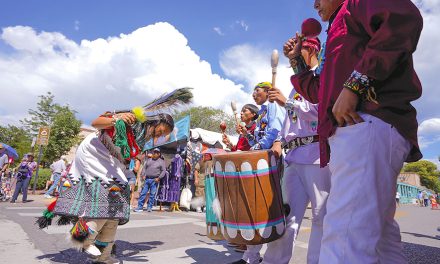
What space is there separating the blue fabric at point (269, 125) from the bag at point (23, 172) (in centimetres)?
1032

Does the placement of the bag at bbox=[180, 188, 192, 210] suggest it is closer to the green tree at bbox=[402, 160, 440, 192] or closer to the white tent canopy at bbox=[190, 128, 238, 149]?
the white tent canopy at bbox=[190, 128, 238, 149]

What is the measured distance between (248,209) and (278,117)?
1.23 metres

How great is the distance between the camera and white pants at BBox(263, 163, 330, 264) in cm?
241

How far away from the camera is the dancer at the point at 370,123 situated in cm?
134

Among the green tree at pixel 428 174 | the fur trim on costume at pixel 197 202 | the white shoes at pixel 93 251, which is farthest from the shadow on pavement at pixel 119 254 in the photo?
the green tree at pixel 428 174

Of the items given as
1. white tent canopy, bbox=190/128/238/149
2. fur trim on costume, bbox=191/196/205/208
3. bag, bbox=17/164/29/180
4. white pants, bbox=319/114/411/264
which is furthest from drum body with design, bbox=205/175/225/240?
bag, bbox=17/164/29/180

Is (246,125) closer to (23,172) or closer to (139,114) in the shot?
(139,114)

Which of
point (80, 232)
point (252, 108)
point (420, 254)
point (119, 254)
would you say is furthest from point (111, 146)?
point (420, 254)

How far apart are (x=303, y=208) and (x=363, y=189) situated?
4.06ft

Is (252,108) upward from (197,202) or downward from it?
upward

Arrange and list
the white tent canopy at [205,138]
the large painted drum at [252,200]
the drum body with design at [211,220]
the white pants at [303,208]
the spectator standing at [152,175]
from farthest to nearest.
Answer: the white tent canopy at [205,138], the spectator standing at [152,175], the drum body with design at [211,220], the white pants at [303,208], the large painted drum at [252,200]

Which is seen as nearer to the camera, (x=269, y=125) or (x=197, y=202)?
(x=269, y=125)

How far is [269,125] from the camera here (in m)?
3.19

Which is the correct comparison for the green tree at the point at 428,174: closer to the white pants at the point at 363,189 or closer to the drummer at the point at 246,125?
the drummer at the point at 246,125
